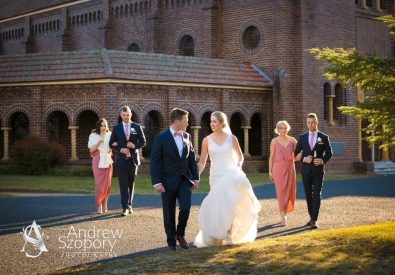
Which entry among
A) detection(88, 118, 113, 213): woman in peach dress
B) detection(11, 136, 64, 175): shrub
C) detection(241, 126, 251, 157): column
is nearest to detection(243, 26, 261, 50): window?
detection(241, 126, 251, 157): column

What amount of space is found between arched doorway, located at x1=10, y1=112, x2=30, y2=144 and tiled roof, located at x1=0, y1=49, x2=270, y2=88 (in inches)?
121

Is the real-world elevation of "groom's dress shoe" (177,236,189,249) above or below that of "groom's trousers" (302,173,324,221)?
below

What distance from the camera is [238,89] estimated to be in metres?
30.6

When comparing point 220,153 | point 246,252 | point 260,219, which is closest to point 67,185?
point 260,219

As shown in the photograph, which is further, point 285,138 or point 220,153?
point 285,138

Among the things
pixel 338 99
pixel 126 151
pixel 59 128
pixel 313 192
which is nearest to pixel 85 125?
pixel 59 128

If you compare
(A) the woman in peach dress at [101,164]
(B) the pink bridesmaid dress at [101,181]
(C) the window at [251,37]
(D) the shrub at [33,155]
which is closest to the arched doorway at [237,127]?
(C) the window at [251,37]

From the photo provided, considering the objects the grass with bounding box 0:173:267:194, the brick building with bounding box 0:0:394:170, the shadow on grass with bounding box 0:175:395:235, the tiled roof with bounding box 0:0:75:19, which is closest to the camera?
the shadow on grass with bounding box 0:175:395:235

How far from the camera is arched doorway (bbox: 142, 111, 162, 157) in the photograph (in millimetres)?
29516

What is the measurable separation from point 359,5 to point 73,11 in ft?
51.8

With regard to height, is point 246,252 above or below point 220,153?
below

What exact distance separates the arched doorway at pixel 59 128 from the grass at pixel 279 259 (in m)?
21.8

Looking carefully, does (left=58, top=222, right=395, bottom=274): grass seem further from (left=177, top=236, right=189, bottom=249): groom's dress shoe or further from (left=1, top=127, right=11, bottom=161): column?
(left=1, top=127, right=11, bottom=161): column

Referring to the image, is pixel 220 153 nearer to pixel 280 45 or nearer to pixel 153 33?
pixel 280 45
